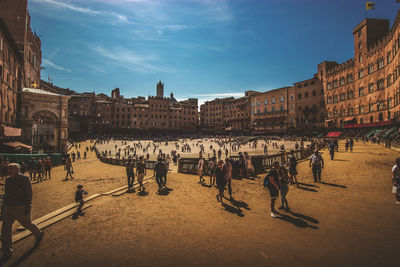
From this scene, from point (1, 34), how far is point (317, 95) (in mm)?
62273

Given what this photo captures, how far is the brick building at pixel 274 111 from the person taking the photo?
57.8 meters

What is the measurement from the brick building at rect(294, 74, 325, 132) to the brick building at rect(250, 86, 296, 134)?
1661 mm

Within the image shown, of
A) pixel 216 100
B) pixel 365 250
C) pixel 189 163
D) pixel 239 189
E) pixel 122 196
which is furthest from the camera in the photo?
pixel 216 100

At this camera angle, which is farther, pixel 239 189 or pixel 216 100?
pixel 216 100

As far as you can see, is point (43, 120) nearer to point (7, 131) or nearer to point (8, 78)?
point (8, 78)

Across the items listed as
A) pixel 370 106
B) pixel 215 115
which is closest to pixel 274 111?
pixel 370 106

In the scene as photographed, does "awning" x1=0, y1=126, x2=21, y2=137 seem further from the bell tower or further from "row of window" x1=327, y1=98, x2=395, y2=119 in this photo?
the bell tower

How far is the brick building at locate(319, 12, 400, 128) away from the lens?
27.0m

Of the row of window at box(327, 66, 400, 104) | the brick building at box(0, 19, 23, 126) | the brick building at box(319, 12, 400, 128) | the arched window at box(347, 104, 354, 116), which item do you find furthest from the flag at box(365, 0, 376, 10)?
the brick building at box(0, 19, 23, 126)

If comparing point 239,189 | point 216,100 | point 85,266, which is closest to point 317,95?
point 216,100

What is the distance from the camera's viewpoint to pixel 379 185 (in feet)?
27.7

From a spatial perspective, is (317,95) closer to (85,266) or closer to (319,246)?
(319,246)

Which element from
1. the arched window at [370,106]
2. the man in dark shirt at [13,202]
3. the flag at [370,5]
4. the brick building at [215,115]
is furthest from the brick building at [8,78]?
the brick building at [215,115]

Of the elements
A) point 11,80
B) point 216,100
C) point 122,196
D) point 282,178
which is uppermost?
point 216,100
